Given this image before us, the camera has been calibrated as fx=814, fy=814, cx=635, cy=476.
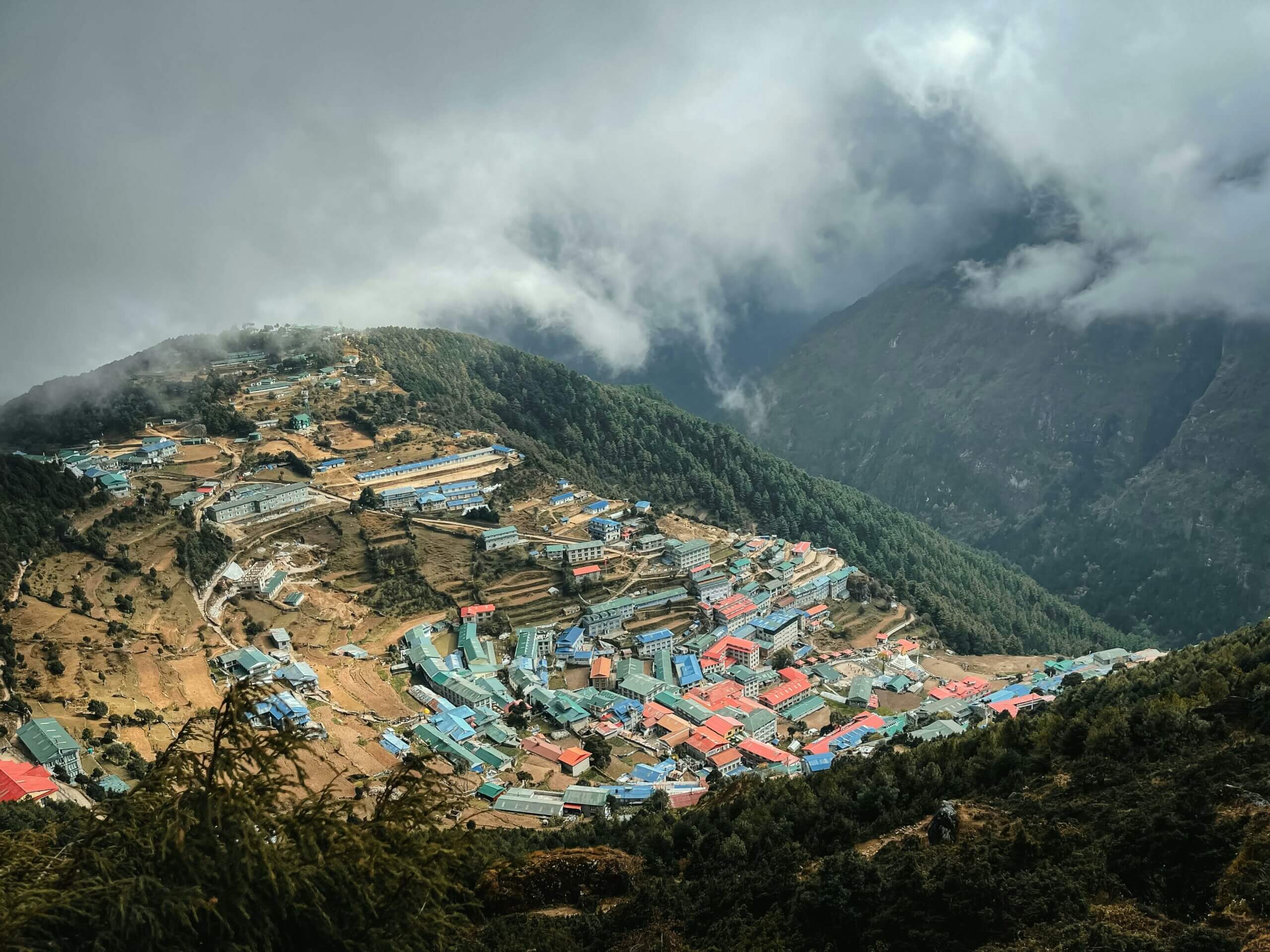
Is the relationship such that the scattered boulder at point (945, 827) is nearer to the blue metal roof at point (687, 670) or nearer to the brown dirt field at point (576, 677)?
the brown dirt field at point (576, 677)

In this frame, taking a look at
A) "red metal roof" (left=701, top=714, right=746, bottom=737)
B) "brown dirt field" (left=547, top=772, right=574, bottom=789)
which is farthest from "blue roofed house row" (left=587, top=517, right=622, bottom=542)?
"brown dirt field" (left=547, top=772, right=574, bottom=789)

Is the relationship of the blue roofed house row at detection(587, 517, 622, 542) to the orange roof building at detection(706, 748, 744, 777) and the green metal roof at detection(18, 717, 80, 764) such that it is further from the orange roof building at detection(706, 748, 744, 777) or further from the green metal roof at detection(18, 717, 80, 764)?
the green metal roof at detection(18, 717, 80, 764)

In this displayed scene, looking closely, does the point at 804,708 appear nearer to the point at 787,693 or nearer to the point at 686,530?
the point at 787,693

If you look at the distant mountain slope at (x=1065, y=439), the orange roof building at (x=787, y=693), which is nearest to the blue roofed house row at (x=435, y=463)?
the orange roof building at (x=787, y=693)

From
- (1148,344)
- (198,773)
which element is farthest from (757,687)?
(1148,344)

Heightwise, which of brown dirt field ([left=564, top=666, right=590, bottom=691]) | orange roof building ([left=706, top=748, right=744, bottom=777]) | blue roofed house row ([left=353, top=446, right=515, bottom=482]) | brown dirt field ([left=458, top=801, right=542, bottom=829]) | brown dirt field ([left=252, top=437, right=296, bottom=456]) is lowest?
orange roof building ([left=706, top=748, right=744, bottom=777])
